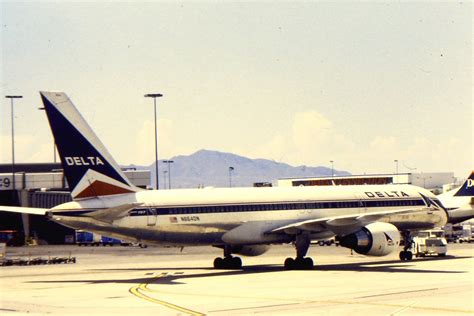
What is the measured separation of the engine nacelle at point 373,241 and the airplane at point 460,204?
14.1 meters

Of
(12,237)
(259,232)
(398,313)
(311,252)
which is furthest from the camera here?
(12,237)

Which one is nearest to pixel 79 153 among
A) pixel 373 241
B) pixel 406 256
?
pixel 373 241

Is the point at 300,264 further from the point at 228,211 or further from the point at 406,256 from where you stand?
the point at 406,256

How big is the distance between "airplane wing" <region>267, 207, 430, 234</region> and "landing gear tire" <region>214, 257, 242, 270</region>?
2980 millimetres

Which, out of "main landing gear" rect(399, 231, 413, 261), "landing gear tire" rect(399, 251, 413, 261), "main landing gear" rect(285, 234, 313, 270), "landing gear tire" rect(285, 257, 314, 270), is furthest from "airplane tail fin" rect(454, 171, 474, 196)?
"landing gear tire" rect(285, 257, 314, 270)

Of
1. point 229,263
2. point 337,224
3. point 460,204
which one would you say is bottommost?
point 229,263

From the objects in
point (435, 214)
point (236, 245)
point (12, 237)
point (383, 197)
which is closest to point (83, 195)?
point (236, 245)

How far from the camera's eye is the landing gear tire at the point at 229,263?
2151 inches

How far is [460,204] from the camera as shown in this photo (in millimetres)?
65500

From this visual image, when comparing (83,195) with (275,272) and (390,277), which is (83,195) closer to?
(275,272)

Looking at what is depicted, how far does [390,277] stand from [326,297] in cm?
1085

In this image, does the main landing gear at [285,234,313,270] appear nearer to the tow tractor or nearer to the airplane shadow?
the airplane shadow

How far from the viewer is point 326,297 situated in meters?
34.4

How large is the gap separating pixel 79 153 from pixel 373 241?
18.8 metres
